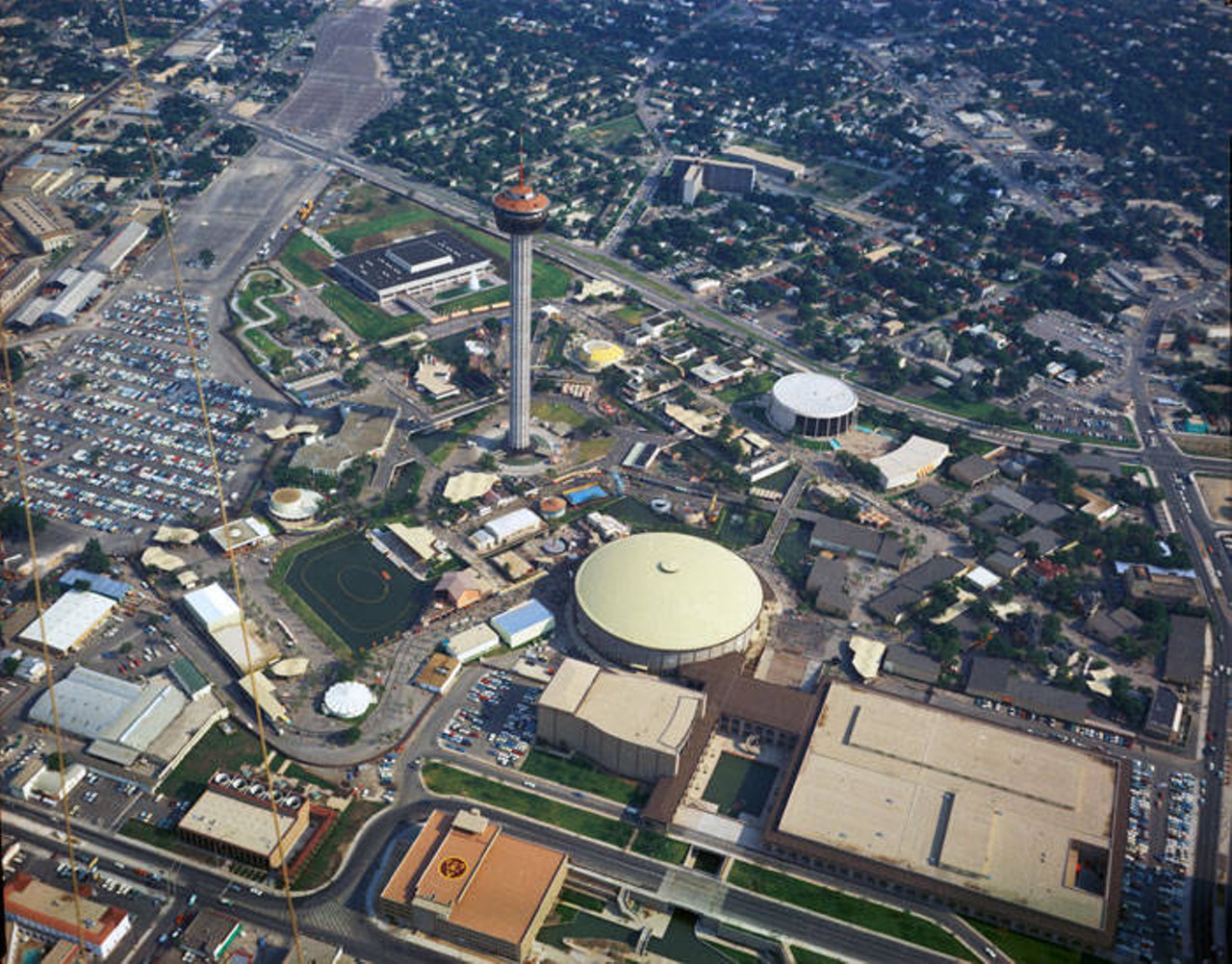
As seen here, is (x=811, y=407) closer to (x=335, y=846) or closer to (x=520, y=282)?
(x=520, y=282)

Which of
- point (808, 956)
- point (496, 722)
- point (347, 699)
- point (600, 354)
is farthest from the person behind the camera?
point (600, 354)

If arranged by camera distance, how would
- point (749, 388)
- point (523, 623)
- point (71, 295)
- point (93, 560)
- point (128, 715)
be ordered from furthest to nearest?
point (71, 295), point (749, 388), point (93, 560), point (523, 623), point (128, 715)

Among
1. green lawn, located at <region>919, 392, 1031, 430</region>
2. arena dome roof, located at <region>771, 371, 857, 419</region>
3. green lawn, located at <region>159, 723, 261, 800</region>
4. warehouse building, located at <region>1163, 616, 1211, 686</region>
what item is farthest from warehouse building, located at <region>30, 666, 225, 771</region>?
green lawn, located at <region>919, 392, 1031, 430</region>

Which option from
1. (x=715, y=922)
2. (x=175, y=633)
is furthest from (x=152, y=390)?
(x=715, y=922)

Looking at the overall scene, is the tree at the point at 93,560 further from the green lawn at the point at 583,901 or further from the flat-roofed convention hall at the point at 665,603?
the green lawn at the point at 583,901

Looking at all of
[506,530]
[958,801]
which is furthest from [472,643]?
[958,801]

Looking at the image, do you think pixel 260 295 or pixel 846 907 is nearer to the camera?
pixel 846 907
